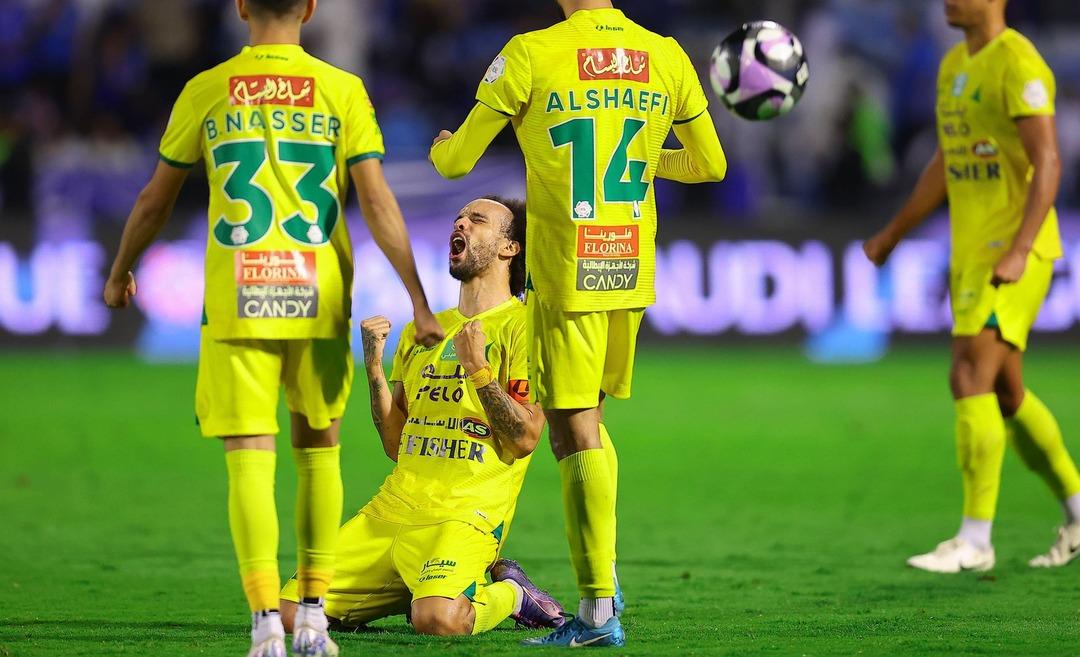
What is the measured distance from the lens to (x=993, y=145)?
681 centimetres

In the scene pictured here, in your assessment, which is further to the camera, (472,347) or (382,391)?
(382,391)

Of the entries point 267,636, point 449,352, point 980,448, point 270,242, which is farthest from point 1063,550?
point 270,242

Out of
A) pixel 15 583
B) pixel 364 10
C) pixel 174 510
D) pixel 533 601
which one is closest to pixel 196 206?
pixel 364 10

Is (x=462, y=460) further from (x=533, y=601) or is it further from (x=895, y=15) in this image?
(x=895, y=15)

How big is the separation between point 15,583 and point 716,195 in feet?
36.4

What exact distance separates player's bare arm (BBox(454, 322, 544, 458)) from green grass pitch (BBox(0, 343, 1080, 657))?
2.22ft

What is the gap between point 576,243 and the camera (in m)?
5.11

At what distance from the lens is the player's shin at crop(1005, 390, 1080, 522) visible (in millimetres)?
7000

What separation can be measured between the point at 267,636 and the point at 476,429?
4.50 ft

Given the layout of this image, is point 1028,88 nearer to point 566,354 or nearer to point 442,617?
point 566,354

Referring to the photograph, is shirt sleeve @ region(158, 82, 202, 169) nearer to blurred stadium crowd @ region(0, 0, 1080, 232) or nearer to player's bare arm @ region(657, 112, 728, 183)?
player's bare arm @ region(657, 112, 728, 183)

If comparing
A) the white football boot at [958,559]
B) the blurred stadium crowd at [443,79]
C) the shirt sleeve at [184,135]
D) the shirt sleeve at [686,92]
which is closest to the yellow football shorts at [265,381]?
the shirt sleeve at [184,135]

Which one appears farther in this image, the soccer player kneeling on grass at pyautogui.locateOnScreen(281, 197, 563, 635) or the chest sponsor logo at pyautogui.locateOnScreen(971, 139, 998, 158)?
the chest sponsor logo at pyautogui.locateOnScreen(971, 139, 998, 158)

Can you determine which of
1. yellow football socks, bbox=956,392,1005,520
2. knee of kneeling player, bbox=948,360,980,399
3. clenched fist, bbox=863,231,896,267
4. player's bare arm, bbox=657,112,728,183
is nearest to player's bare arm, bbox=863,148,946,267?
clenched fist, bbox=863,231,896,267
